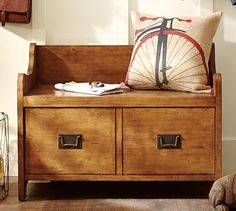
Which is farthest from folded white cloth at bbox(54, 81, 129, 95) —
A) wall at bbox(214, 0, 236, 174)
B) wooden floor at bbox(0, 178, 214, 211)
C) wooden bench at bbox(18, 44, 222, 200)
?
wall at bbox(214, 0, 236, 174)

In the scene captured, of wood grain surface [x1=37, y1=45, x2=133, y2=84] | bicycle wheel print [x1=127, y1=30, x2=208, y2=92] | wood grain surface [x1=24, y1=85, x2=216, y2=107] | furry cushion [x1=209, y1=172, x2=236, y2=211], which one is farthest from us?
wood grain surface [x1=37, y1=45, x2=133, y2=84]

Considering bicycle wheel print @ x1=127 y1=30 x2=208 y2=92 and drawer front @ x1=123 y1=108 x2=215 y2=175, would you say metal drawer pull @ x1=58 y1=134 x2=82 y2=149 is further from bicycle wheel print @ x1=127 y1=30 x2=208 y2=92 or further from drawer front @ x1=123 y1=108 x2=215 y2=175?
bicycle wheel print @ x1=127 y1=30 x2=208 y2=92

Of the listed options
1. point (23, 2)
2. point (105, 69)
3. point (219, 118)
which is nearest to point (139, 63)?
point (105, 69)

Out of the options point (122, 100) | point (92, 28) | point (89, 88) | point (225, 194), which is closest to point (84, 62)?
point (92, 28)

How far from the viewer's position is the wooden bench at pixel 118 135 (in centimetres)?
286

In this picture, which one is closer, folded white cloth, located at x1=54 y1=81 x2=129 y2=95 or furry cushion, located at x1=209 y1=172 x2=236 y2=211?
furry cushion, located at x1=209 y1=172 x2=236 y2=211

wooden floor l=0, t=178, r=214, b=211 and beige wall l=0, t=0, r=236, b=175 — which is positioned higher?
beige wall l=0, t=0, r=236, b=175

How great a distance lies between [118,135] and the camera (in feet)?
9.48

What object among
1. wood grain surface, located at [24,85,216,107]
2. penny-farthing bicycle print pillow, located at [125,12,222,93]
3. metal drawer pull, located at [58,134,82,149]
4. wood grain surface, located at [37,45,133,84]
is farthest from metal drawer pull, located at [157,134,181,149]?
wood grain surface, located at [37,45,133,84]

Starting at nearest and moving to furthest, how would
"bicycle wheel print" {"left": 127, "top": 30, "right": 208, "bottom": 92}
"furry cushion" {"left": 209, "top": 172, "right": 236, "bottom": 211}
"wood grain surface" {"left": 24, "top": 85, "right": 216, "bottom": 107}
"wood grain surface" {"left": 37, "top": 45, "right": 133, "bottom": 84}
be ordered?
"furry cushion" {"left": 209, "top": 172, "right": 236, "bottom": 211}
"wood grain surface" {"left": 24, "top": 85, "right": 216, "bottom": 107}
"bicycle wheel print" {"left": 127, "top": 30, "right": 208, "bottom": 92}
"wood grain surface" {"left": 37, "top": 45, "right": 133, "bottom": 84}

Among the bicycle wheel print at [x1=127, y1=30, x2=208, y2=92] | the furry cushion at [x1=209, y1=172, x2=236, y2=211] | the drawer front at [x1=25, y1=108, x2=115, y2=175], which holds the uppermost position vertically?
the bicycle wheel print at [x1=127, y1=30, x2=208, y2=92]

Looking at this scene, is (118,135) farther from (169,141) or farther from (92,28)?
(92,28)

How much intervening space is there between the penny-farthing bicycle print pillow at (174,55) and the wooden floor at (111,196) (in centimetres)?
52

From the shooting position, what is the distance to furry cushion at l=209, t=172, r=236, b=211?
8.96ft
